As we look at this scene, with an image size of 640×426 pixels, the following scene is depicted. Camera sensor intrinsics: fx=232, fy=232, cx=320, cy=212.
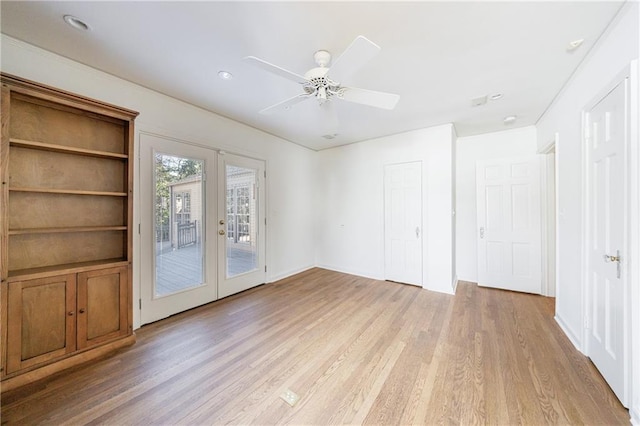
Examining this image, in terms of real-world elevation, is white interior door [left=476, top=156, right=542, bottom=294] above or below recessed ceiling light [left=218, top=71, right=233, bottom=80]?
below

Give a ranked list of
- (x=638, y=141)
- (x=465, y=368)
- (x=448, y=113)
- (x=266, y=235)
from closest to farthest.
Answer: (x=638, y=141), (x=465, y=368), (x=448, y=113), (x=266, y=235)

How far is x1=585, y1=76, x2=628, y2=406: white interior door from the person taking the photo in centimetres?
159

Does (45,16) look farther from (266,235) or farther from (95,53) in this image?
(266,235)

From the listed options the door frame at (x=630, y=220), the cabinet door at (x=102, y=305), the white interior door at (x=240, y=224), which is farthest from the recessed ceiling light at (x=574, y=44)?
the cabinet door at (x=102, y=305)

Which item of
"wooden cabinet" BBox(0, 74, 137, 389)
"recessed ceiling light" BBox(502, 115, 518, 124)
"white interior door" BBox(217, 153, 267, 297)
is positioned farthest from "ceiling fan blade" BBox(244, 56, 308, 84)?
"recessed ceiling light" BBox(502, 115, 518, 124)

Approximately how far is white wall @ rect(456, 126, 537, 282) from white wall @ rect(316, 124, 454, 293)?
767 mm

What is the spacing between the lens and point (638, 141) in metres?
1.44

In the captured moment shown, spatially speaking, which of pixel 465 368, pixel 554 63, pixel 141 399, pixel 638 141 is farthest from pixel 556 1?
pixel 141 399

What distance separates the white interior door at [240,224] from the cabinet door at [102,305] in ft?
4.09

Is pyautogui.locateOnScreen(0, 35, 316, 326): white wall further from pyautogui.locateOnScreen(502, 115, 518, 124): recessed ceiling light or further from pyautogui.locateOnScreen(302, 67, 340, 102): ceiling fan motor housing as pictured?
pyautogui.locateOnScreen(502, 115, 518, 124): recessed ceiling light

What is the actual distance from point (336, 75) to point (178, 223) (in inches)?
102

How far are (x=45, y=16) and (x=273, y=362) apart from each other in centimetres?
319

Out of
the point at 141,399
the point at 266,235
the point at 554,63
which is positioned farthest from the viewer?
the point at 266,235

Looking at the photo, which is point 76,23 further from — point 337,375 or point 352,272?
point 352,272
